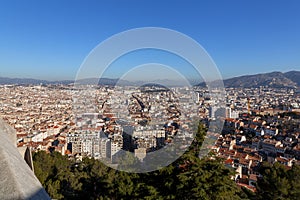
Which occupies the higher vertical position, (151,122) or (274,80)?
(274,80)

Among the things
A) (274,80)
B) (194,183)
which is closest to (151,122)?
(194,183)

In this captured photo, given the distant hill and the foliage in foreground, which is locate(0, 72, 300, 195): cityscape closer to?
the foliage in foreground

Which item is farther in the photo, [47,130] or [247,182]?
[47,130]

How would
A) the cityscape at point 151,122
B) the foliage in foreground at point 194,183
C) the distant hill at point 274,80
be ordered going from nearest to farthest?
1. the foliage in foreground at point 194,183
2. the cityscape at point 151,122
3. the distant hill at point 274,80

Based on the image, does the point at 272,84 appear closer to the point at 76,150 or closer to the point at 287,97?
the point at 287,97

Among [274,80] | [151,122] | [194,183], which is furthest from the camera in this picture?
[274,80]

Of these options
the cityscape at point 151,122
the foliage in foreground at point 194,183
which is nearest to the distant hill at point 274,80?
the cityscape at point 151,122

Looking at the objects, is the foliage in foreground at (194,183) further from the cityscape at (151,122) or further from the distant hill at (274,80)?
the distant hill at (274,80)

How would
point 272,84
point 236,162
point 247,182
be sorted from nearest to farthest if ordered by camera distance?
point 247,182 → point 236,162 → point 272,84

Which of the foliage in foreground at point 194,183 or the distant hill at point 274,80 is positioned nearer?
the foliage in foreground at point 194,183

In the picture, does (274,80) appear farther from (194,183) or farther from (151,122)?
(194,183)

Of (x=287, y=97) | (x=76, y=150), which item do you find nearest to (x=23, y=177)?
(x=76, y=150)
